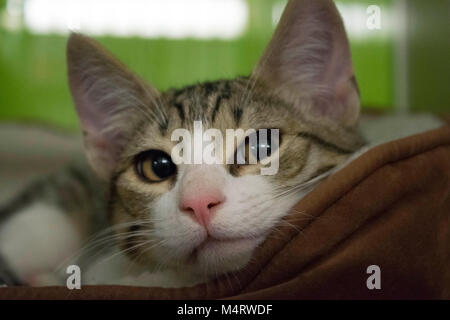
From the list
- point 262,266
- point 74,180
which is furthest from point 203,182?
point 74,180

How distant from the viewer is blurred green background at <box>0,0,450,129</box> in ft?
3.33

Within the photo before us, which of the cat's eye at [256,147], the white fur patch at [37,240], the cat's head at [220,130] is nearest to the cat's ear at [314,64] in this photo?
the cat's head at [220,130]

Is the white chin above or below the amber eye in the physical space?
below

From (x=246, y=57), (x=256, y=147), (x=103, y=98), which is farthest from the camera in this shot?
(x=246, y=57)

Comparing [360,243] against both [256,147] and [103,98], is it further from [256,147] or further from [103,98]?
[103,98]

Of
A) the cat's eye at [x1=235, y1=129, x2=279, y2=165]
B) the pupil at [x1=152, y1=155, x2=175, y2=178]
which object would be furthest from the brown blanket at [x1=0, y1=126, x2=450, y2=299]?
the pupil at [x1=152, y1=155, x2=175, y2=178]

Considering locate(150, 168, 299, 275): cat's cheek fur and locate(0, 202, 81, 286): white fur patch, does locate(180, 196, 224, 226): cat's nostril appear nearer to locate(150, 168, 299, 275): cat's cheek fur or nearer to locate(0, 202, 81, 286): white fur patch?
locate(150, 168, 299, 275): cat's cheek fur

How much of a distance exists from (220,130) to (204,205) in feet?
0.63

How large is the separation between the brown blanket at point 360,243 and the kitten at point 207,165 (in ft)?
0.17

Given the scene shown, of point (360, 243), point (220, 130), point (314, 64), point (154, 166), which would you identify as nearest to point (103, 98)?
point (154, 166)

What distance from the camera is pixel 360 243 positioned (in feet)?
2.30

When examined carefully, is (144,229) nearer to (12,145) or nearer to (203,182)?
(203,182)

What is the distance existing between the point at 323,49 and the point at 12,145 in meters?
1.64

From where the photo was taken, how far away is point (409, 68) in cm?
118
